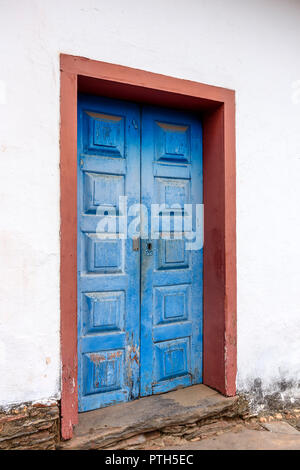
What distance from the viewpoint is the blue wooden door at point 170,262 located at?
2646mm

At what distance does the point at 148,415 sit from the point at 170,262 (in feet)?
3.54

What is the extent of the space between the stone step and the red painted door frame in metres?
0.09

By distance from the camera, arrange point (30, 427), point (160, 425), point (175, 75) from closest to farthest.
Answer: point (30, 427), point (160, 425), point (175, 75)

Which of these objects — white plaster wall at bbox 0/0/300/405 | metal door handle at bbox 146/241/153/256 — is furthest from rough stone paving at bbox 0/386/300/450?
metal door handle at bbox 146/241/153/256

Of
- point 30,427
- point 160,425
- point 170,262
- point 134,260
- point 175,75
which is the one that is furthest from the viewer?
point 170,262

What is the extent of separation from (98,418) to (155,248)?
4.00 ft

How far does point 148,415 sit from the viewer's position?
2.35m

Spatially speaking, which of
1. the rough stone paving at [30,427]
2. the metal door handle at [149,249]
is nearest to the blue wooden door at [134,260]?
the metal door handle at [149,249]

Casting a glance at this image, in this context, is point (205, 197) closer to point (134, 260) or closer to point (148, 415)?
point (134, 260)

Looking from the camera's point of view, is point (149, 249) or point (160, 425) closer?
point (160, 425)

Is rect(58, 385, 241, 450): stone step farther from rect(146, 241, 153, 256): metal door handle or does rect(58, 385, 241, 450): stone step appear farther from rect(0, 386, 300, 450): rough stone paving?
rect(146, 241, 153, 256): metal door handle

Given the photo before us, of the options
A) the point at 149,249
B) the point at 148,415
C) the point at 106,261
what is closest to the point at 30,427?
the point at 148,415

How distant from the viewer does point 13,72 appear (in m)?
2.04
